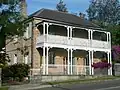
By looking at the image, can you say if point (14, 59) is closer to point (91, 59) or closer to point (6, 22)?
point (91, 59)

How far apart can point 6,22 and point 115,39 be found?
2645 centimetres

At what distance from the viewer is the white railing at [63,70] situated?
35844 millimetres

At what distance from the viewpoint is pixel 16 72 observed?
32.6 meters

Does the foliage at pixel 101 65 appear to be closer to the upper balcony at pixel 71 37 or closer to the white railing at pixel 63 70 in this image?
the white railing at pixel 63 70

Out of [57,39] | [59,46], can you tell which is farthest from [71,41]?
[57,39]

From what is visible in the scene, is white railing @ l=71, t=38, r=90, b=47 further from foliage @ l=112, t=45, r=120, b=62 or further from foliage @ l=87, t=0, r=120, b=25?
foliage @ l=87, t=0, r=120, b=25

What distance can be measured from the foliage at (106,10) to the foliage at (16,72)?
47592mm

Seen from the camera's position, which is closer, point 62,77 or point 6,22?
point 6,22

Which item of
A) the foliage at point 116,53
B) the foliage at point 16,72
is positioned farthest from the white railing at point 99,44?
the foliage at point 16,72

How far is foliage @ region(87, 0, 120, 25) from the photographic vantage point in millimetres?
78875

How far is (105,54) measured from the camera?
44344mm

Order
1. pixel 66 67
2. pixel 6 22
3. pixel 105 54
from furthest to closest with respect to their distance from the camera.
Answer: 1. pixel 105 54
2. pixel 66 67
3. pixel 6 22

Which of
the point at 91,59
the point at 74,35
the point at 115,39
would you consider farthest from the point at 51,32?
the point at 115,39

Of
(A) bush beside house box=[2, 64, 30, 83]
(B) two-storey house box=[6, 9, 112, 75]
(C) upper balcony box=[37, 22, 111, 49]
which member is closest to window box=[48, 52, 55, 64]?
(B) two-storey house box=[6, 9, 112, 75]
